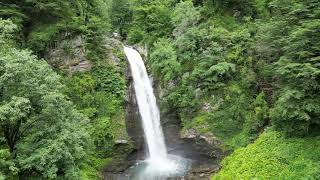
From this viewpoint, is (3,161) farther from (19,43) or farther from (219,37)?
(219,37)

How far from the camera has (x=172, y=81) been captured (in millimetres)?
28984

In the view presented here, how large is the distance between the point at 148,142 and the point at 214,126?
4.82 metres

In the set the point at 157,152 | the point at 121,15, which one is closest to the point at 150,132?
the point at 157,152

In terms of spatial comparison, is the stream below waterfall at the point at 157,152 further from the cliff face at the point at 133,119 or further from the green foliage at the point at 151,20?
the green foliage at the point at 151,20

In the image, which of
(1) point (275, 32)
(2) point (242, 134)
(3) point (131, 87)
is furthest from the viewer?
(3) point (131, 87)

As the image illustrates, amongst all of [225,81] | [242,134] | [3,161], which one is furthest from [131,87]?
[3,161]

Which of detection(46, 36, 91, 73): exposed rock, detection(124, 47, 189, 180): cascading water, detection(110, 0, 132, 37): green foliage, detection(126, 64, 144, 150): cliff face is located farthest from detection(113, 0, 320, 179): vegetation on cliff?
detection(46, 36, 91, 73): exposed rock

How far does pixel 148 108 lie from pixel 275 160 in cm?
1178

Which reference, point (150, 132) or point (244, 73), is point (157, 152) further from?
point (244, 73)

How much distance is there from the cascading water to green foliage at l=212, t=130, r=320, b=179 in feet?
12.5

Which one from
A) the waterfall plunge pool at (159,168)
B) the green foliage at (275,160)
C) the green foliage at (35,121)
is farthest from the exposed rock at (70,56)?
the green foliage at (275,160)

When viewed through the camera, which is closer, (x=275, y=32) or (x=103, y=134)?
(x=275, y=32)

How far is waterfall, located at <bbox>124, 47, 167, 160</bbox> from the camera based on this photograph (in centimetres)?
2603

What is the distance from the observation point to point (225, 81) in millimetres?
26422
